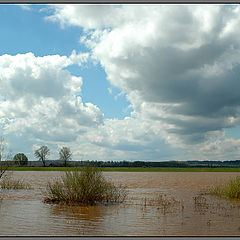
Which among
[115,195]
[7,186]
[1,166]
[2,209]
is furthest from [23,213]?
[7,186]

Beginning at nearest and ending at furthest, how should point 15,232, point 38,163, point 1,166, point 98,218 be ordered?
point 15,232 < point 98,218 < point 1,166 < point 38,163

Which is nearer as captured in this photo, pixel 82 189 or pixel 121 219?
pixel 121 219

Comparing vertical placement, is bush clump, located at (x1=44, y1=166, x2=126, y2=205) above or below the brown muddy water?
above

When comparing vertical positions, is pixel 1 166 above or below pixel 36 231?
above

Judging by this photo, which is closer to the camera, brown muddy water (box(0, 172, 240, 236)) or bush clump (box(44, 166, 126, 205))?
brown muddy water (box(0, 172, 240, 236))

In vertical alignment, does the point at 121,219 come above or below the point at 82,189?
below

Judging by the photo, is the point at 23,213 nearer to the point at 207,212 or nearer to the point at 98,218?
the point at 98,218

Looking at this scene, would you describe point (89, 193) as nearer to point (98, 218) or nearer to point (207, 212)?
point (98, 218)

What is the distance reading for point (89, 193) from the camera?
49.9 feet

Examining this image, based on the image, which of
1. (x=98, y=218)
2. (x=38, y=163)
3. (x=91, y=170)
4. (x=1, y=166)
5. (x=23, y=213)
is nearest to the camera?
(x=98, y=218)

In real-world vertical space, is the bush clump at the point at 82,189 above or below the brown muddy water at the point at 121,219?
above

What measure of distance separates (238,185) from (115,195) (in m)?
7.37

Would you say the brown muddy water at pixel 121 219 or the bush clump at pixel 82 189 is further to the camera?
the bush clump at pixel 82 189

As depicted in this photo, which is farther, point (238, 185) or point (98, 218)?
point (238, 185)
